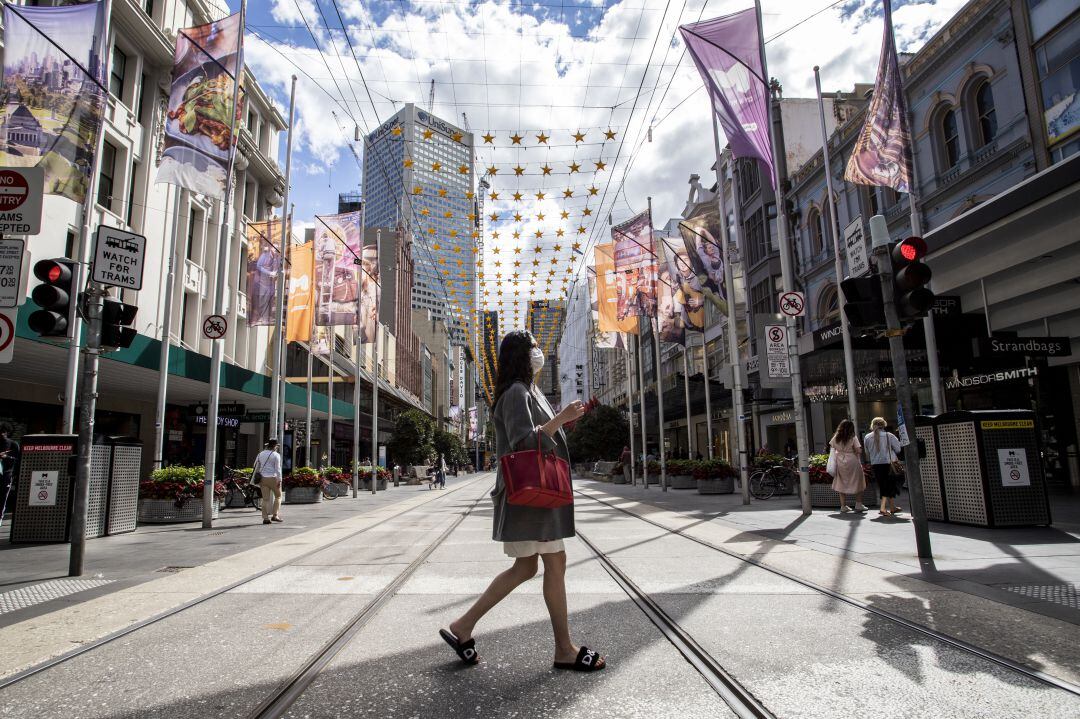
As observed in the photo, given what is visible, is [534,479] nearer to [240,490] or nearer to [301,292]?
[240,490]

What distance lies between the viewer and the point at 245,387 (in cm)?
2219

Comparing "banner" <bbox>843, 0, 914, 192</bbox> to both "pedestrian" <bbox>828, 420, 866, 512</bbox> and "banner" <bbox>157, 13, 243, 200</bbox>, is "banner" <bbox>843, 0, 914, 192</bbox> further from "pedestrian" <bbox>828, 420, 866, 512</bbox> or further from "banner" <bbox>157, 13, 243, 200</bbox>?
"banner" <bbox>157, 13, 243, 200</bbox>

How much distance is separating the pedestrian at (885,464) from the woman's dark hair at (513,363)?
398 inches

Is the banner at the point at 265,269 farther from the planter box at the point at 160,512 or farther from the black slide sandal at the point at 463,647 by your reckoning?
the black slide sandal at the point at 463,647

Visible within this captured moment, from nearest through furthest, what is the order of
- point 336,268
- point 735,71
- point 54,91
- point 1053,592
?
point 1053,592
point 54,91
point 735,71
point 336,268

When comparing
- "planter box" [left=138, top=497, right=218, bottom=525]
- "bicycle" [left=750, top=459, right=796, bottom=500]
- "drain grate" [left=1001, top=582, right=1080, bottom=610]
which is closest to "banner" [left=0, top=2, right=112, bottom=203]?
"planter box" [left=138, top=497, right=218, bottom=525]

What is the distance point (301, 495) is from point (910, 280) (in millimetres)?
20087

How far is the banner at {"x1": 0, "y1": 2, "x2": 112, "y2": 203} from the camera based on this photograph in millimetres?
11219

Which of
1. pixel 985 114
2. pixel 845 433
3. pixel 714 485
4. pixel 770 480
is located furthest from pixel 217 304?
pixel 985 114

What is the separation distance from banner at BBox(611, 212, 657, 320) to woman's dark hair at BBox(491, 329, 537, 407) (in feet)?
66.8

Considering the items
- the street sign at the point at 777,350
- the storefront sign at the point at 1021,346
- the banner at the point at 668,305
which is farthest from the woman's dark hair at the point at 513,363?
the banner at the point at 668,305

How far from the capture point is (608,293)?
26.2 m

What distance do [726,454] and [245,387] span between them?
29031 mm

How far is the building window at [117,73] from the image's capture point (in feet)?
69.9
